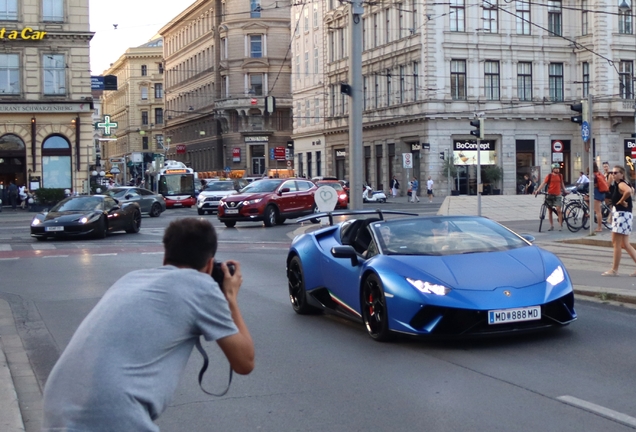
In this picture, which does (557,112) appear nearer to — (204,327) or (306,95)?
(306,95)

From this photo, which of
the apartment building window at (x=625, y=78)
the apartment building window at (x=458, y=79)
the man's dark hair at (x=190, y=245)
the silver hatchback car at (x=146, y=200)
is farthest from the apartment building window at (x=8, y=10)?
the man's dark hair at (x=190, y=245)

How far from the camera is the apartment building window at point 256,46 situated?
305 ft

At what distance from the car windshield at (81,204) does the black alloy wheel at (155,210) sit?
46.6ft

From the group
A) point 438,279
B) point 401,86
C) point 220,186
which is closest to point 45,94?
point 220,186

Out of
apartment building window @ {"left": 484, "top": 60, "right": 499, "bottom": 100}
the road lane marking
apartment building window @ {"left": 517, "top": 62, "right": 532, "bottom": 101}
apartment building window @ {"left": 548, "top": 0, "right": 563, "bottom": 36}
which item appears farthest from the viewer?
apartment building window @ {"left": 517, "top": 62, "right": 532, "bottom": 101}

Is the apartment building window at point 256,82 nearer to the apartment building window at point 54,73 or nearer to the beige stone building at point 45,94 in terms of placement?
the beige stone building at point 45,94

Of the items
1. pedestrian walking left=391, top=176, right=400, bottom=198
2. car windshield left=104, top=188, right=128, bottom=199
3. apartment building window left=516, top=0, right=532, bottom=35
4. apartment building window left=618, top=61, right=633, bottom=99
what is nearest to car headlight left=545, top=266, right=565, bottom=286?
car windshield left=104, top=188, right=128, bottom=199

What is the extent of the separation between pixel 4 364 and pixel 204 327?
5632mm

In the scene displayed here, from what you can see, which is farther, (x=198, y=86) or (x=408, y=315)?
(x=198, y=86)

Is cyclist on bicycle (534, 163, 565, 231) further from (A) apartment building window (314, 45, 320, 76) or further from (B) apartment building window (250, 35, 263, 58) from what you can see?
(B) apartment building window (250, 35, 263, 58)

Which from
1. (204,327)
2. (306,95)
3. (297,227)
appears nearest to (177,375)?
(204,327)

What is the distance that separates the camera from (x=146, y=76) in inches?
5231

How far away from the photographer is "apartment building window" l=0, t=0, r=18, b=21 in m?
54.6

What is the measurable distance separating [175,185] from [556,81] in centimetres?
2641
